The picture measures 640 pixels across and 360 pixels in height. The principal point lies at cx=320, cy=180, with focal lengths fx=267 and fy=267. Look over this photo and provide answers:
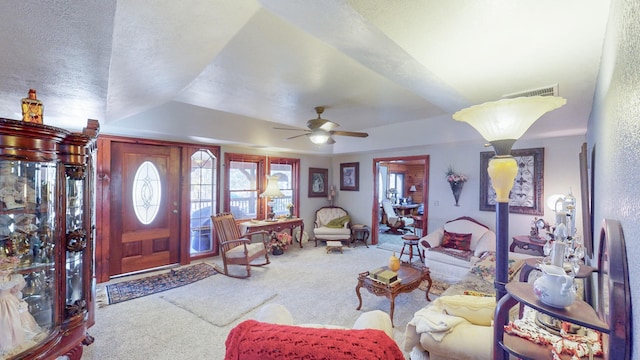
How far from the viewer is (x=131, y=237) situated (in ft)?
13.3

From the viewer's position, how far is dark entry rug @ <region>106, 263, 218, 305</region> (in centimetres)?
330

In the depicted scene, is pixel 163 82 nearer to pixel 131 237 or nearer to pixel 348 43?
pixel 348 43

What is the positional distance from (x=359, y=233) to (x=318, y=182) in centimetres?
163

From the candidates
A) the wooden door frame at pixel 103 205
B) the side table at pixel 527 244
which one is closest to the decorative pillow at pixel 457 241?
the side table at pixel 527 244

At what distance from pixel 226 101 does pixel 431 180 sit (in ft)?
13.3

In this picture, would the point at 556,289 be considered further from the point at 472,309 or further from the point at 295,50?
the point at 295,50

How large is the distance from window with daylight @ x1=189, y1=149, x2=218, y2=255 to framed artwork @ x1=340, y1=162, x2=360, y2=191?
322cm

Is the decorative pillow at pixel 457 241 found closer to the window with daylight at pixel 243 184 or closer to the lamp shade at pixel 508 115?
the lamp shade at pixel 508 115

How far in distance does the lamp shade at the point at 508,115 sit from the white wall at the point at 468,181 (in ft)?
9.72

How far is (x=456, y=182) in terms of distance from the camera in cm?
486

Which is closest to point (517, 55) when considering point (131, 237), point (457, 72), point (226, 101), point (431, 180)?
point (457, 72)

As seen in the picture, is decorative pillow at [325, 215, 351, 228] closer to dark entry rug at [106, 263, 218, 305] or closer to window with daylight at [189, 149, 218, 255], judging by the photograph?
window with daylight at [189, 149, 218, 255]

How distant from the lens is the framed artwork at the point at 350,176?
6.66 metres

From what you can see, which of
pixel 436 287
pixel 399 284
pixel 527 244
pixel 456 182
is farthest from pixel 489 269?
pixel 456 182
